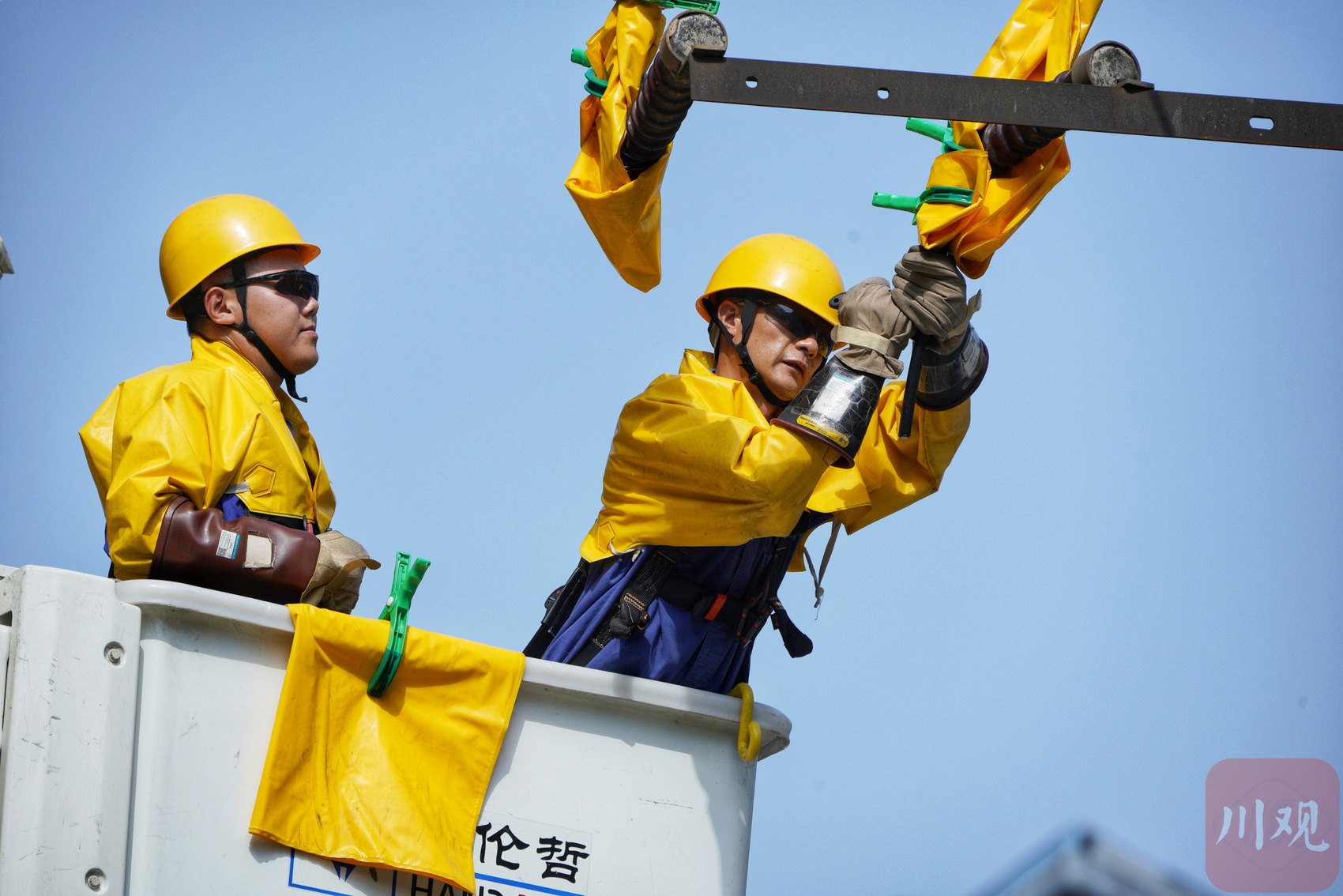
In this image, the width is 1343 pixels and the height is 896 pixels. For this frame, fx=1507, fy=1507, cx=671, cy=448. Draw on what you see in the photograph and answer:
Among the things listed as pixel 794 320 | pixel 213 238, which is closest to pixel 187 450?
pixel 213 238

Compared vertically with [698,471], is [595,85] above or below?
above

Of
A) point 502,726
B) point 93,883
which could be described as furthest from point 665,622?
point 93,883

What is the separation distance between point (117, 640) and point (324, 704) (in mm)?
530

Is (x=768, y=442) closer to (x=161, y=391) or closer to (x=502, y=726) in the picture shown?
(x=502, y=726)

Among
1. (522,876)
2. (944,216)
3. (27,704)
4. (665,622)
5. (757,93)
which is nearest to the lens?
(27,704)

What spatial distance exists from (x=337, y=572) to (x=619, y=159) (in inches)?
56.3

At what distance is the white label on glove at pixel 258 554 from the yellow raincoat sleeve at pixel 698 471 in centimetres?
112

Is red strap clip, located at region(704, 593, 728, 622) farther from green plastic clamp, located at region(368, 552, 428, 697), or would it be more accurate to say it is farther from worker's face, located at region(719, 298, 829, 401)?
green plastic clamp, located at region(368, 552, 428, 697)

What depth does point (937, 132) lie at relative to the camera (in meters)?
4.16

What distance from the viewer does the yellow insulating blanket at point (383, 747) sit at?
3.50m

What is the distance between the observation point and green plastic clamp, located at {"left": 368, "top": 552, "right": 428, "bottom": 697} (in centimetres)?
368

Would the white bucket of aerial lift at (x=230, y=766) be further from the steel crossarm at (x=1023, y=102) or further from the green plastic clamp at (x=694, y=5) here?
the green plastic clamp at (x=694, y=5)

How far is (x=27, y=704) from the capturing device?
3127mm

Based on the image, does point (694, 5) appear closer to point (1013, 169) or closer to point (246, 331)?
point (1013, 169)
